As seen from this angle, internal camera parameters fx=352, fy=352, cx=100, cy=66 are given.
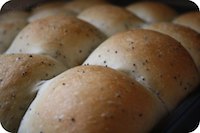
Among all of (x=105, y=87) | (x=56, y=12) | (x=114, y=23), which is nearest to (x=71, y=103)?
(x=105, y=87)

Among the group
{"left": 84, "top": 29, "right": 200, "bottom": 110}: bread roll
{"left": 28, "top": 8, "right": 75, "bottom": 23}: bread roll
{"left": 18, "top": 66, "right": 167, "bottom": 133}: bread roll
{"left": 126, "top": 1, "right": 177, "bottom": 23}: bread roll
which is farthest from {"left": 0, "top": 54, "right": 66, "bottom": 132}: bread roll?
{"left": 126, "top": 1, "right": 177, "bottom": 23}: bread roll

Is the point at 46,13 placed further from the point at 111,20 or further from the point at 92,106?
the point at 92,106

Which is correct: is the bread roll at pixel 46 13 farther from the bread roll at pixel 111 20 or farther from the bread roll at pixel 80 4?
A: the bread roll at pixel 111 20

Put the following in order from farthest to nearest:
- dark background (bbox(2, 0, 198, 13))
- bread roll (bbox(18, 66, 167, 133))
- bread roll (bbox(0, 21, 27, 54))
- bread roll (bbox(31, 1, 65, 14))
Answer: bread roll (bbox(31, 1, 65, 14))
dark background (bbox(2, 0, 198, 13))
bread roll (bbox(0, 21, 27, 54))
bread roll (bbox(18, 66, 167, 133))

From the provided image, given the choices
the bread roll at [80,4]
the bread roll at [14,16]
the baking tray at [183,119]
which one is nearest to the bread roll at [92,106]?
the baking tray at [183,119]

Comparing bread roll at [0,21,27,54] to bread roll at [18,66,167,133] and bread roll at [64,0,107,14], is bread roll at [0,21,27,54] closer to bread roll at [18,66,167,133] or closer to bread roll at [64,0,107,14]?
bread roll at [64,0,107,14]

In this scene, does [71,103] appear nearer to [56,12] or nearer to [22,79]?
[22,79]
